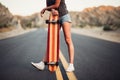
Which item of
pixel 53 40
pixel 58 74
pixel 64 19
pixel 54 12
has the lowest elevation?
pixel 58 74

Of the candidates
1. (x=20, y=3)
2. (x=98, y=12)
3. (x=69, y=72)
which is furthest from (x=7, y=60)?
(x=98, y=12)

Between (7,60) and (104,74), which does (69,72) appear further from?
(7,60)

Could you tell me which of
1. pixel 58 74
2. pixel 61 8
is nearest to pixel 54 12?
pixel 61 8

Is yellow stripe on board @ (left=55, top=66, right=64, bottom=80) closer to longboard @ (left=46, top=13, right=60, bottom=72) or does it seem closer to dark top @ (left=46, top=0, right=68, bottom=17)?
longboard @ (left=46, top=13, right=60, bottom=72)

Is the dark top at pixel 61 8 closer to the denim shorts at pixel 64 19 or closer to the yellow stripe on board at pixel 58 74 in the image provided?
the denim shorts at pixel 64 19

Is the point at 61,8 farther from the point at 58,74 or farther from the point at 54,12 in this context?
the point at 58,74

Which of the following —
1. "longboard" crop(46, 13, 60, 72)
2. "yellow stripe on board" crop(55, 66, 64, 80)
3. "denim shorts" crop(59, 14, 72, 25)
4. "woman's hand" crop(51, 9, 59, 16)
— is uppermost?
"woman's hand" crop(51, 9, 59, 16)

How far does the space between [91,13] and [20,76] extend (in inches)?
2579

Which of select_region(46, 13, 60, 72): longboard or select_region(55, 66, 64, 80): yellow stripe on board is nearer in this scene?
select_region(55, 66, 64, 80): yellow stripe on board

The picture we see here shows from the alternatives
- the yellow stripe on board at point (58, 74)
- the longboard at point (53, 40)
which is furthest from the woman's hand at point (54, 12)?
the yellow stripe on board at point (58, 74)

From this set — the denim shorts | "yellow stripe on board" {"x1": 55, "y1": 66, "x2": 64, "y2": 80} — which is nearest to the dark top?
the denim shorts

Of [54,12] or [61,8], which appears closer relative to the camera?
[54,12]

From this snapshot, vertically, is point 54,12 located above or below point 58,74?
above

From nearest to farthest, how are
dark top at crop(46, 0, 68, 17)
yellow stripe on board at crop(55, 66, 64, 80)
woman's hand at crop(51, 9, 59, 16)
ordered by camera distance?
yellow stripe on board at crop(55, 66, 64, 80) < woman's hand at crop(51, 9, 59, 16) < dark top at crop(46, 0, 68, 17)
